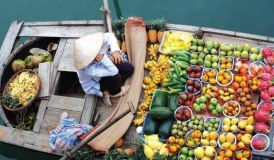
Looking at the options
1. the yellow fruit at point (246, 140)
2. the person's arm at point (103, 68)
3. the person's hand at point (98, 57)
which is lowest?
the yellow fruit at point (246, 140)

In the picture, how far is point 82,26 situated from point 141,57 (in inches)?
44.8

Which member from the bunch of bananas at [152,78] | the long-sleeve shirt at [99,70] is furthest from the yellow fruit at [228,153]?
the long-sleeve shirt at [99,70]

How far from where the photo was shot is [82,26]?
7332mm

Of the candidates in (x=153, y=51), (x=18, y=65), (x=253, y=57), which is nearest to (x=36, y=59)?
(x=18, y=65)

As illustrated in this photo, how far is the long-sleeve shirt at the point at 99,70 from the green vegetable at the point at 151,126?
0.80 m

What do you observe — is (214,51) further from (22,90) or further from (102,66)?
(22,90)

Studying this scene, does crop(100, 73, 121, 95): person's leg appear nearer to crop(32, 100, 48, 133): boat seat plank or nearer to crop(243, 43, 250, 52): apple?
crop(32, 100, 48, 133): boat seat plank

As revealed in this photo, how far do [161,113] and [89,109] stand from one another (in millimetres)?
1082

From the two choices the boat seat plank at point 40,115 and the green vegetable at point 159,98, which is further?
the boat seat plank at point 40,115

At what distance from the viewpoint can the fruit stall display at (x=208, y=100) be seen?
581 centimetres

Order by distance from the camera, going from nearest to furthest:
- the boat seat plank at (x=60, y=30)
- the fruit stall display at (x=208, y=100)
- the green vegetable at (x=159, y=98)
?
the fruit stall display at (x=208, y=100), the green vegetable at (x=159, y=98), the boat seat plank at (x=60, y=30)

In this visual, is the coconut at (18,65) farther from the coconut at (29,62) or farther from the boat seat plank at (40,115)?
the boat seat plank at (40,115)

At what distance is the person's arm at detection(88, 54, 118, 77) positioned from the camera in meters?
6.28

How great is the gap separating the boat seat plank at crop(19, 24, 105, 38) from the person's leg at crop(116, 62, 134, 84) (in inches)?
31.8
